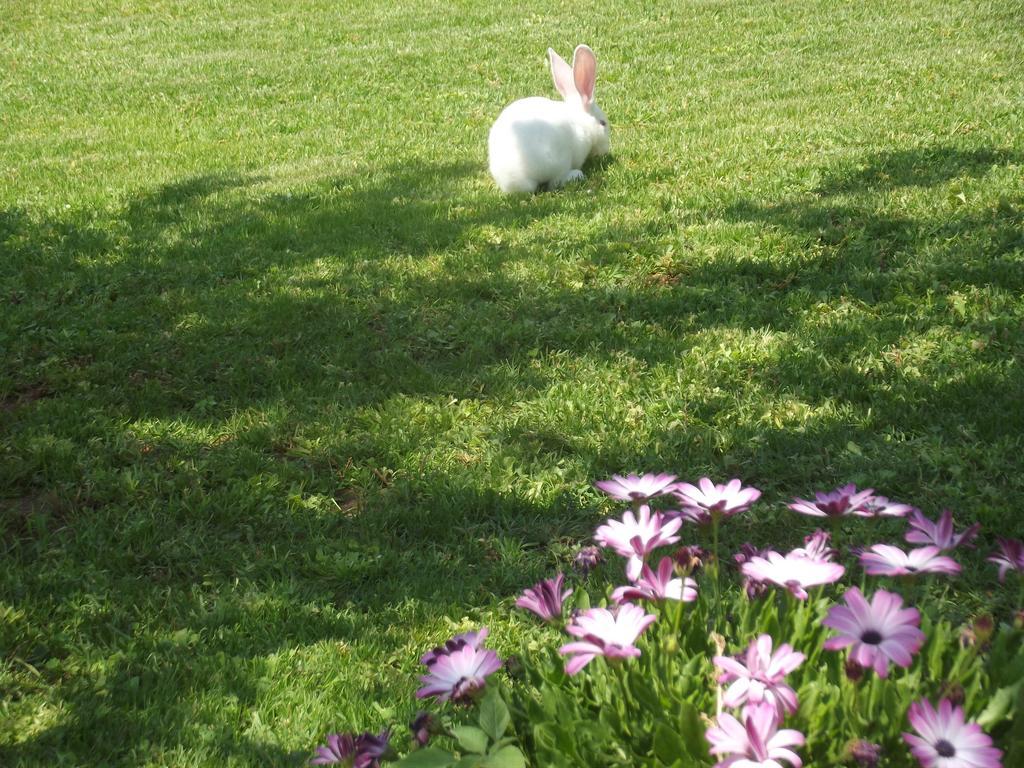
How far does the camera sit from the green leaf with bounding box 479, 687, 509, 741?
5.72 ft

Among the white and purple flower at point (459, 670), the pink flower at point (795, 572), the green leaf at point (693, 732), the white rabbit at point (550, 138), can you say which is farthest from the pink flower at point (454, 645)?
the white rabbit at point (550, 138)

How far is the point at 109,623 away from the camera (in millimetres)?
3117

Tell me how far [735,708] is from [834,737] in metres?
0.18

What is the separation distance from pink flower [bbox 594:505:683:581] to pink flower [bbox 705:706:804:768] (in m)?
0.44

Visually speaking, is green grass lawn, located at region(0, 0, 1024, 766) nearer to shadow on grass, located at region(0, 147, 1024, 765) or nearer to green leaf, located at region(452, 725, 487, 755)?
shadow on grass, located at region(0, 147, 1024, 765)

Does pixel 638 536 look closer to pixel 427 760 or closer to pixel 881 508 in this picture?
pixel 881 508

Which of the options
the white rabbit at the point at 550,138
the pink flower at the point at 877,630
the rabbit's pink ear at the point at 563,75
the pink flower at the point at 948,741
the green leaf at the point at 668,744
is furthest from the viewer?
the rabbit's pink ear at the point at 563,75

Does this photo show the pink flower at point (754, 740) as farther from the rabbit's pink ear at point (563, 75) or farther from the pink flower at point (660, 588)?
the rabbit's pink ear at point (563, 75)

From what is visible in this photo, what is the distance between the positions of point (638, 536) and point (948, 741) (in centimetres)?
67

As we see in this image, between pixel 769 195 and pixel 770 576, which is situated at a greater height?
pixel 770 576

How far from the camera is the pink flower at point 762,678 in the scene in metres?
1.58

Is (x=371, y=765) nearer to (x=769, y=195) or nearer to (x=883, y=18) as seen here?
(x=769, y=195)

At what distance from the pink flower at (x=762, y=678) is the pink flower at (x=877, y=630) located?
8 cm

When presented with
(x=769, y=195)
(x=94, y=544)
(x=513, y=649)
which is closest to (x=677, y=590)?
(x=513, y=649)
